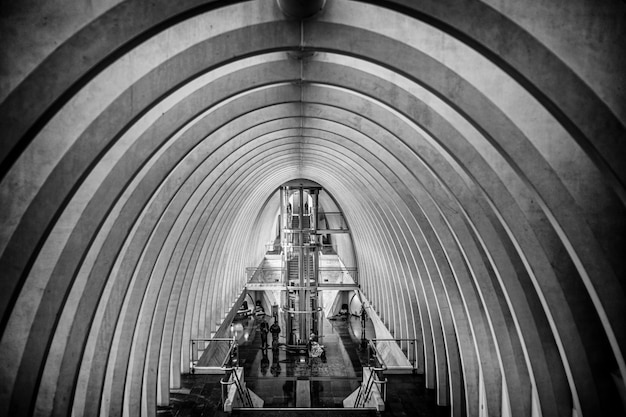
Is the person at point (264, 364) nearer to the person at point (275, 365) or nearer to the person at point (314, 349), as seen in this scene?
the person at point (275, 365)

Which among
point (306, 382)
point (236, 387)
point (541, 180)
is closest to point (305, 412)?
point (236, 387)

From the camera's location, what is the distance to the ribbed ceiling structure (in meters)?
5.89

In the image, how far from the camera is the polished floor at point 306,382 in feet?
48.3

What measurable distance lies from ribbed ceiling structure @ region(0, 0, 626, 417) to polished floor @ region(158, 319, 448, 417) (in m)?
1.86

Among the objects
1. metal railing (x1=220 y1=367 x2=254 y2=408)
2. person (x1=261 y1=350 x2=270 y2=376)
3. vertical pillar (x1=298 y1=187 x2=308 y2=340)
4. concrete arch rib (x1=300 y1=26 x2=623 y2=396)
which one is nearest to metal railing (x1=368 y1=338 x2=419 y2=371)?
metal railing (x1=220 y1=367 x2=254 y2=408)

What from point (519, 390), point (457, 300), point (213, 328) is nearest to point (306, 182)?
point (213, 328)

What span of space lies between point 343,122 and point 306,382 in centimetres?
1318

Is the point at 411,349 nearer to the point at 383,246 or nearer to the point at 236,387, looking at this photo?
the point at 383,246

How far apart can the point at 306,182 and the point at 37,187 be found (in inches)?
1144

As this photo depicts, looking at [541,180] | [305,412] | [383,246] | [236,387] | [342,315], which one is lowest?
[305,412]

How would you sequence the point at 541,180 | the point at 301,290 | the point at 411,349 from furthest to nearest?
the point at 301,290 < the point at 411,349 < the point at 541,180

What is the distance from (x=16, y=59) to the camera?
5.81 m

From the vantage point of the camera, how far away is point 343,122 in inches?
531

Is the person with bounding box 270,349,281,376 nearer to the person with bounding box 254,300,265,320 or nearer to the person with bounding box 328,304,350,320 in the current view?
the person with bounding box 254,300,265,320
